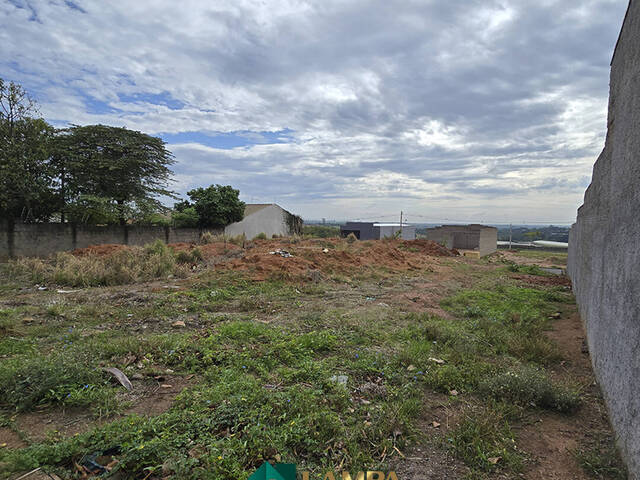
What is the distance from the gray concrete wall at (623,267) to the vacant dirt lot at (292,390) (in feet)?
1.09

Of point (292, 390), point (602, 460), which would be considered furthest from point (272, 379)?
point (602, 460)

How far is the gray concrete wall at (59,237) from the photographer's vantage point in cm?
1274

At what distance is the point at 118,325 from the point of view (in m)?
5.15

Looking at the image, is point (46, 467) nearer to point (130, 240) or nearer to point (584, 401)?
point (584, 401)

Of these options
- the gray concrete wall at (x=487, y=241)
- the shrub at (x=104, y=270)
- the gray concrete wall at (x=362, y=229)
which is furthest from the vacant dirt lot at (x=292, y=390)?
the gray concrete wall at (x=362, y=229)

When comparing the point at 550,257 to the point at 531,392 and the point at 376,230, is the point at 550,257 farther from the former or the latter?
the point at 531,392

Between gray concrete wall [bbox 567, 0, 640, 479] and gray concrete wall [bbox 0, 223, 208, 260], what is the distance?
16.9 metres

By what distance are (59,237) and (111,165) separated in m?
4.19

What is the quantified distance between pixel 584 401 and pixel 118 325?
5.90 metres

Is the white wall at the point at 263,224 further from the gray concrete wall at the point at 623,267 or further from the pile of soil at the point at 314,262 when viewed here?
the gray concrete wall at the point at 623,267

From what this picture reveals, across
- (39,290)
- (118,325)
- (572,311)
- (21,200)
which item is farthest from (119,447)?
(21,200)

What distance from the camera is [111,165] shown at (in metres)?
16.1

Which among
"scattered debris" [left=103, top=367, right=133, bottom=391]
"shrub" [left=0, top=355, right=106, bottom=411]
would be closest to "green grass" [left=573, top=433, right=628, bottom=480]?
"scattered debris" [left=103, top=367, right=133, bottom=391]

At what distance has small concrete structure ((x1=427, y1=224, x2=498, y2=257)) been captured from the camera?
26438 millimetres
